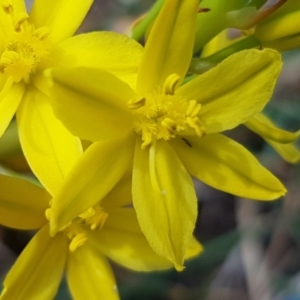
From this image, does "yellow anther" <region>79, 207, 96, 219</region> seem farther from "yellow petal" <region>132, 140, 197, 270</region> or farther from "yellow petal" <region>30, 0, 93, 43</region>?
"yellow petal" <region>30, 0, 93, 43</region>

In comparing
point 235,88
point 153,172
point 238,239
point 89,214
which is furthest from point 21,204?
point 238,239

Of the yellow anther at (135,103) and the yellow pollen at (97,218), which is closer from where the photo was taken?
the yellow anther at (135,103)

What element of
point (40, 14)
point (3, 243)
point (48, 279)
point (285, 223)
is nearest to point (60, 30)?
point (40, 14)

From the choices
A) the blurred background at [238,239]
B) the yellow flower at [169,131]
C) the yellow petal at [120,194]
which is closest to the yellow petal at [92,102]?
the yellow flower at [169,131]

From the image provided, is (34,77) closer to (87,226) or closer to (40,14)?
(40,14)

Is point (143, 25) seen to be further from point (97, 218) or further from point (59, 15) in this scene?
point (97, 218)

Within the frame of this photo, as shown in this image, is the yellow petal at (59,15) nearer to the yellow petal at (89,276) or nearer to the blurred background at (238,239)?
the yellow petal at (89,276)
